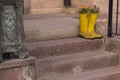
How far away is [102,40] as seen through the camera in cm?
467

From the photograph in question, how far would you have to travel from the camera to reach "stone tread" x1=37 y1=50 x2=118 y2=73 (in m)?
3.89

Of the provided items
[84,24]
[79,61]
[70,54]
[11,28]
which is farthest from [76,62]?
[11,28]

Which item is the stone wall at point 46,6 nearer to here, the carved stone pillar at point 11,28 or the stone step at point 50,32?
the stone step at point 50,32

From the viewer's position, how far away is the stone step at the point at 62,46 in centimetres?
407

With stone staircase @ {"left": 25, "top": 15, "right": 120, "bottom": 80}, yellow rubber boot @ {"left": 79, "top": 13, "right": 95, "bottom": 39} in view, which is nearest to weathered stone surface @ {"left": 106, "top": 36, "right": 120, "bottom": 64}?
stone staircase @ {"left": 25, "top": 15, "right": 120, "bottom": 80}

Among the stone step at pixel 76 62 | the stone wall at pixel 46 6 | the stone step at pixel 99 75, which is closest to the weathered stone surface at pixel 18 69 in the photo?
the stone step at pixel 76 62

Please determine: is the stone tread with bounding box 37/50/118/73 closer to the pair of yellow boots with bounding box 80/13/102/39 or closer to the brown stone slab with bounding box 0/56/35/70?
the pair of yellow boots with bounding box 80/13/102/39

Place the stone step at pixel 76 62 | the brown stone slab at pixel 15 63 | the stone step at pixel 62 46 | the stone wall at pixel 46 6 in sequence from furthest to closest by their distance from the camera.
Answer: the stone wall at pixel 46 6, the stone step at pixel 62 46, the stone step at pixel 76 62, the brown stone slab at pixel 15 63

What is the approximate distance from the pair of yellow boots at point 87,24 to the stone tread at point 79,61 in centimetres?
37

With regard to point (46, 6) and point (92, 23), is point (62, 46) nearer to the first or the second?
point (92, 23)

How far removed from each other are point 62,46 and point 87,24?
0.74 metres

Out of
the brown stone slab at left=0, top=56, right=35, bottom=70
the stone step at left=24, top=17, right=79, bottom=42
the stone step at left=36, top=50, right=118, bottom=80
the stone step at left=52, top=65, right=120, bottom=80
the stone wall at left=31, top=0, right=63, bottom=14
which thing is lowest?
the stone step at left=52, top=65, right=120, bottom=80

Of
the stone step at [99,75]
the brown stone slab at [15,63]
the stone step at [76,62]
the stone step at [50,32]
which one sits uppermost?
the stone step at [50,32]

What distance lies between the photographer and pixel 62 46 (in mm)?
4289
